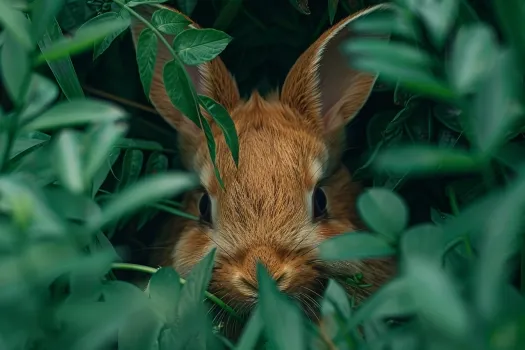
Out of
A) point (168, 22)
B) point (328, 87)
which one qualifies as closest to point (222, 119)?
point (168, 22)

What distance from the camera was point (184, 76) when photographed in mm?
1776

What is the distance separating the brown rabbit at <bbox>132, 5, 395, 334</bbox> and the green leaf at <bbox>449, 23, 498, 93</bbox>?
1.13 m

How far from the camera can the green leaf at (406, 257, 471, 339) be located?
896mm

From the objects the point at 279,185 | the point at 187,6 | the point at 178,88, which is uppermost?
the point at 178,88

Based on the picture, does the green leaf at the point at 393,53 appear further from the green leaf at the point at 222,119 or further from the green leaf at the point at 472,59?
the green leaf at the point at 222,119

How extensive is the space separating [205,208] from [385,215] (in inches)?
57.5

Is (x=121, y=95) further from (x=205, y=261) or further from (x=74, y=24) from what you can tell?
(x=205, y=261)

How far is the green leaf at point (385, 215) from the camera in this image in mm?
1168

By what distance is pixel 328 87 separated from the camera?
9.41 feet

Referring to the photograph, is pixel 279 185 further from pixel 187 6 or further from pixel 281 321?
pixel 281 321

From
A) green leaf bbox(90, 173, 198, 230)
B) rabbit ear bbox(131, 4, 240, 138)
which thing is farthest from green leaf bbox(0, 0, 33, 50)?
rabbit ear bbox(131, 4, 240, 138)

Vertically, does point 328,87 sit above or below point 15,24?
below

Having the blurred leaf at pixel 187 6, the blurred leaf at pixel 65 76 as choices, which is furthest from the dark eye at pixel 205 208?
the blurred leaf at pixel 65 76

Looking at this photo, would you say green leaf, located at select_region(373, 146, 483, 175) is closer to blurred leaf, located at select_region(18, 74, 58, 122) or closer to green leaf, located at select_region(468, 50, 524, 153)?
green leaf, located at select_region(468, 50, 524, 153)
